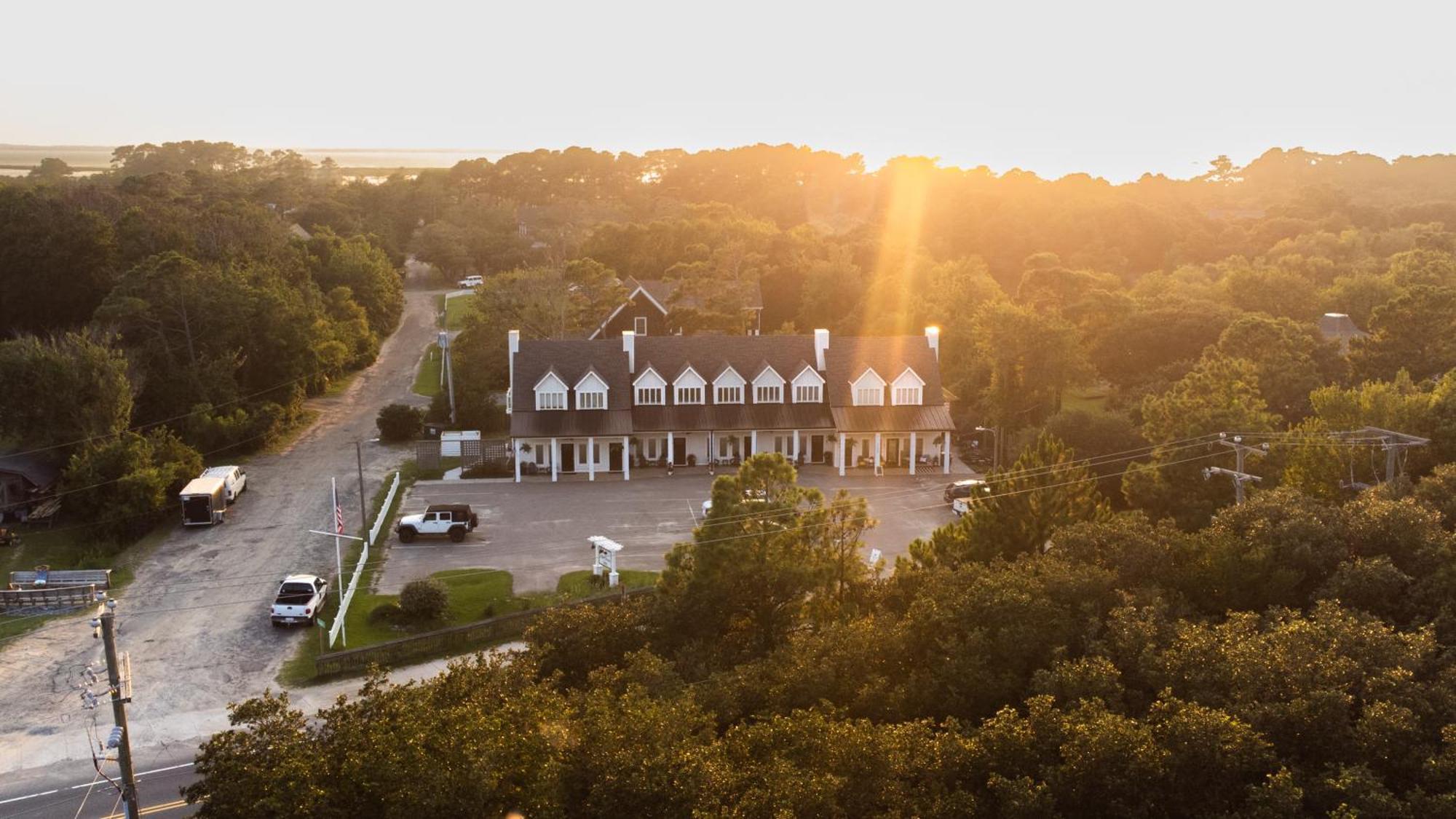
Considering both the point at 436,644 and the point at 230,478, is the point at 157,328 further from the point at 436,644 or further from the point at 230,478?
the point at 436,644

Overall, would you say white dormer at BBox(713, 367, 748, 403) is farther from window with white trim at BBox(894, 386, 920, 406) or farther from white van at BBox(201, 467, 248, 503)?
white van at BBox(201, 467, 248, 503)

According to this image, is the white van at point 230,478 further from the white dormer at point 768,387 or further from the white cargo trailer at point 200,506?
the white dormer at point 768,387

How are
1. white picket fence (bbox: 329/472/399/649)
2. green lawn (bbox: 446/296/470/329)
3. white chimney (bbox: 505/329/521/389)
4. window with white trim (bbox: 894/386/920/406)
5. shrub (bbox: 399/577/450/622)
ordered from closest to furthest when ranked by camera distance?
white picket fence (bbox: 329/472/399/649), shrub (bbox: 399/577/450/622), white chimney (bbox: 505/329/521/389), window with white trim (bbox: 894/386/920/406), green lawn (bbox: 446/296/470/329)

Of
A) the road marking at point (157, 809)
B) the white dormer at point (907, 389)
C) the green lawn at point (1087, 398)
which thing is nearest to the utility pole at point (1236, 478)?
the white dormer at point (907, 389)

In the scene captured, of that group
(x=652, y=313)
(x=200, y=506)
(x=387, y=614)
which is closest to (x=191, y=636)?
(x=387, y=614)

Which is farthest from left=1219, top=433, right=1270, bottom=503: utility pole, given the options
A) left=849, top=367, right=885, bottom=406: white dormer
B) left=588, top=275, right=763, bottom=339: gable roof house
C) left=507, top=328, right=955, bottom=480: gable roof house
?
left=588, top=275, right=763, bottom=339: gable roof house
